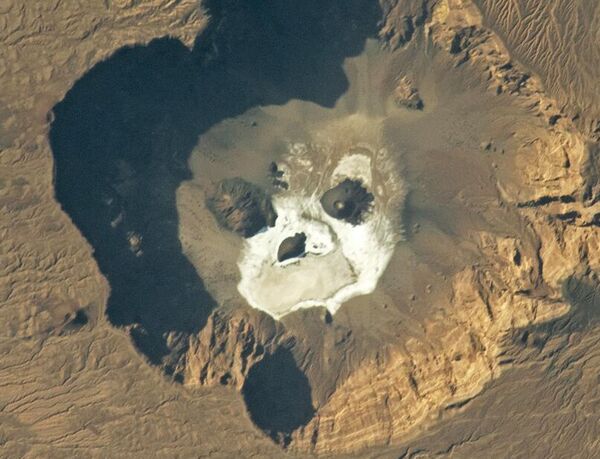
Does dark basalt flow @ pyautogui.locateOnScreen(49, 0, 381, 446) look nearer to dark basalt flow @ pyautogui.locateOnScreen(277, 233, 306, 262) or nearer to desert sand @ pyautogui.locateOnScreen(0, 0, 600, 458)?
desert sand @ pyautogui.locateOnScreen(0, 0, 600, 458)

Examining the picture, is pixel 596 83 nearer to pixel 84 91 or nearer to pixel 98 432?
pixel 84 91

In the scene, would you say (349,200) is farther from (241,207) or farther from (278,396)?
(278,396)

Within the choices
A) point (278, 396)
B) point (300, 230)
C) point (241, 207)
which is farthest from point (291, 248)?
point (278, 396)

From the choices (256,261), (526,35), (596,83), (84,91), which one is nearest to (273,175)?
(256,261)

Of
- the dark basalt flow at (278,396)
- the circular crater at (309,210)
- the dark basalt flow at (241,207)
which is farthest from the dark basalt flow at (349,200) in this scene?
the dark basalt flow at (278,396)

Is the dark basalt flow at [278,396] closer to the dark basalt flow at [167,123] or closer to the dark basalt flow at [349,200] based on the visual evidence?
the dark basalt flow at [167,123]
